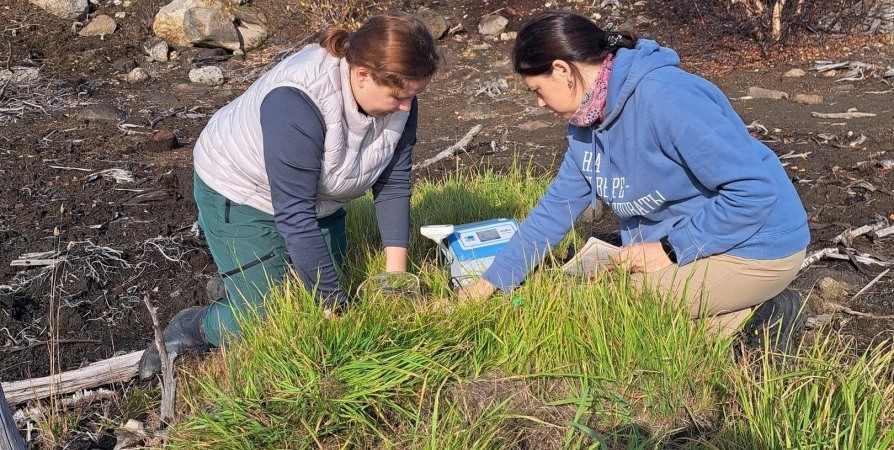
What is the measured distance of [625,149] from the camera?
3020 millimetres

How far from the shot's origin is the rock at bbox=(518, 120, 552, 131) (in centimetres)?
708

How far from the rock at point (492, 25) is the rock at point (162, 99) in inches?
160

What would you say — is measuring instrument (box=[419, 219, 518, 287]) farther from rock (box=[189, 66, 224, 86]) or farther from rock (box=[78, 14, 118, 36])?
rock (box=[78, 14, 118, 36])

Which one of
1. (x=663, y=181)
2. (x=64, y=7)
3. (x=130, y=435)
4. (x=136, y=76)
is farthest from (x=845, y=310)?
(x=64, y=7)

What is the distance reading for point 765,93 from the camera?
318 inches

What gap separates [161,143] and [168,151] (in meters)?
0.08

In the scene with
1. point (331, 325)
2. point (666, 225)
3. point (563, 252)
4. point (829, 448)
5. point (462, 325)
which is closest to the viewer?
point (829, 448)

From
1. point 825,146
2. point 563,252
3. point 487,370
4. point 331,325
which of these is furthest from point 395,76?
point 825,146

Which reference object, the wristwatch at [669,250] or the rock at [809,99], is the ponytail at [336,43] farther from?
the rock at [809,99]

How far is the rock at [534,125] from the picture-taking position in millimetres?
7082

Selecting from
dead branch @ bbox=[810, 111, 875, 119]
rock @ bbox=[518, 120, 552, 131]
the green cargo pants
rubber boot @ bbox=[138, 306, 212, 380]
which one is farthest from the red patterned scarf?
dead branch @ bbox=[810, 111, 875, 119]

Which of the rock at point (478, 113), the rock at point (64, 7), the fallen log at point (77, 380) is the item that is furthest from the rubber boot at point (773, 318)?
the rock at point (64, 7)

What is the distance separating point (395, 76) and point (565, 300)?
98 cm

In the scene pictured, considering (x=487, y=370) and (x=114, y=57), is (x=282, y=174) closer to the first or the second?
(x=487, y=370)
